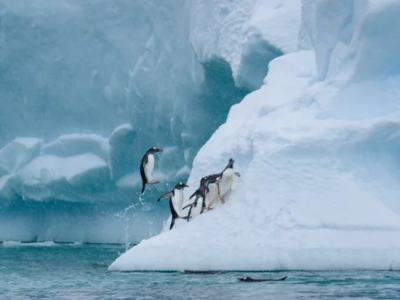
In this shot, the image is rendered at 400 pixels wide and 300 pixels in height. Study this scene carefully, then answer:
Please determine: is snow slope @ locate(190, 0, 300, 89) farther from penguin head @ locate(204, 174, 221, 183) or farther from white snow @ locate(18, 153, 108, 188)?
white snow @ locate(18, 153, 108, 188)

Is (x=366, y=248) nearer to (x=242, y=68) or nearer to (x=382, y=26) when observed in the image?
(x=382, y=26)

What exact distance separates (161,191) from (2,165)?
5.40 m

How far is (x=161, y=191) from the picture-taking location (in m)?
21.9

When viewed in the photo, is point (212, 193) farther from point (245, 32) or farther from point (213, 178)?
point (245, 32)

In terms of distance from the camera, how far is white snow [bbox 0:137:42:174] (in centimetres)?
2308

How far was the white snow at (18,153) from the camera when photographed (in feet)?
75.7

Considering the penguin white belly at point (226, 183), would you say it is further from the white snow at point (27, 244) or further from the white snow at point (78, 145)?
the white snow at point (27, 244)

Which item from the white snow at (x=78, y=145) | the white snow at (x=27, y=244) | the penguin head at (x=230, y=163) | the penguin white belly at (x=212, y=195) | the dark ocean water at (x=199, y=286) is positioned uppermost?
the white snow at (x=78, y=145)

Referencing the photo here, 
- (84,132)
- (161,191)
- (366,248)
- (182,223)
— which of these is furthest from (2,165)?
(366,248)

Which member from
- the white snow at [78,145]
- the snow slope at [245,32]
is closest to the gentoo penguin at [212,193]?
the snow slope at [245,32]

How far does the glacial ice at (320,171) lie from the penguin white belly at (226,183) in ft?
0.37

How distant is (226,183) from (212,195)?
0.28m

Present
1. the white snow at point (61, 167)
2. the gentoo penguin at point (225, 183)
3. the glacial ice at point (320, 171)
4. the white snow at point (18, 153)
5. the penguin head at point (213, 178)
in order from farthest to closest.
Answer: the white snow at point (18, 153)
the white snow at point (61, 167)
the penguin head at point (213, 178)
the gentoo penguin at point (225, 183)
the glacial ice at point (320, 171)

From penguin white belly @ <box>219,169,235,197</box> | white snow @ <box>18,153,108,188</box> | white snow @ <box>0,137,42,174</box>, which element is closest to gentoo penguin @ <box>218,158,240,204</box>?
penguin white belly @ <box>219,169,235,197</box>
